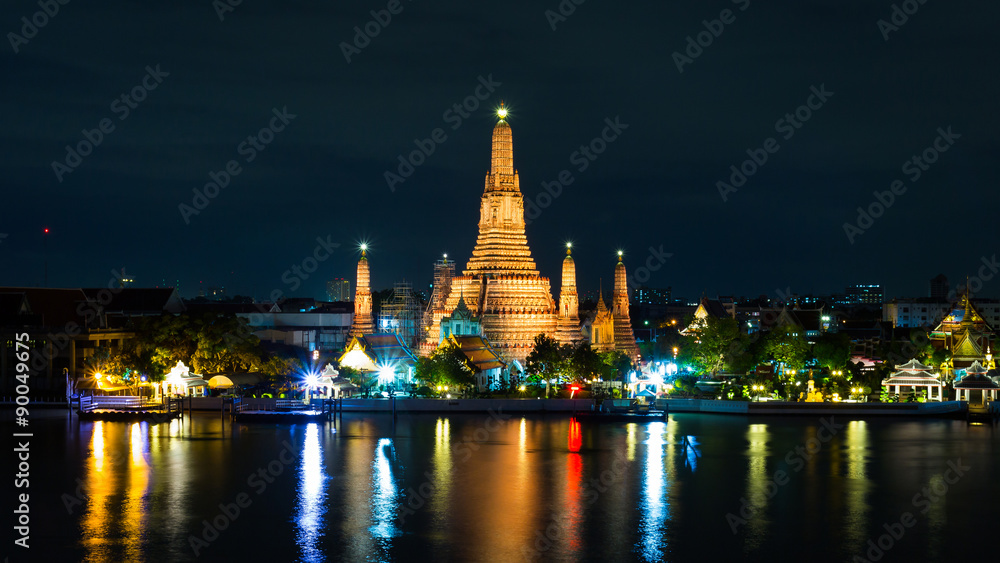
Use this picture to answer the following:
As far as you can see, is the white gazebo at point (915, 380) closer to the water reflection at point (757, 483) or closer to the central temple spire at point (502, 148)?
the water reflection at point (757, 483)

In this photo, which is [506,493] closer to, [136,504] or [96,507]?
[136,504]

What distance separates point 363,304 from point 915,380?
38.8 meters

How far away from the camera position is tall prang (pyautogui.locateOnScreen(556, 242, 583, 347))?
81.8 m

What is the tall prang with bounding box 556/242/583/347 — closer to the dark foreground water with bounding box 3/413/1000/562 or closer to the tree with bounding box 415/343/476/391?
the tree with bounding box 415/343/476/391

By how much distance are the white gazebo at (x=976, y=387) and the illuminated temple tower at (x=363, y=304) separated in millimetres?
40243

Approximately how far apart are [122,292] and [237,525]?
6575 cm

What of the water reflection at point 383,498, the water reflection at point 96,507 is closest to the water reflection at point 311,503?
the water reflection at point 383,498

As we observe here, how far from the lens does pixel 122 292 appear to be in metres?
95.9

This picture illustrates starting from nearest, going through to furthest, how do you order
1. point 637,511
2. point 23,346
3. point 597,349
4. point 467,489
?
point 637,511
point 467,489
point 23,346
point 597,349

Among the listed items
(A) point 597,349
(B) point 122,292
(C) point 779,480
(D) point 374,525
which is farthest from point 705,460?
(B) point 122,292

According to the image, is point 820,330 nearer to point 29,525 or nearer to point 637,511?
point 637,511

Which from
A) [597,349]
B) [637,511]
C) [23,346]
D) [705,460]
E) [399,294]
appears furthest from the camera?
[399,294]

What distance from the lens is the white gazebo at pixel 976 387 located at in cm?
6656

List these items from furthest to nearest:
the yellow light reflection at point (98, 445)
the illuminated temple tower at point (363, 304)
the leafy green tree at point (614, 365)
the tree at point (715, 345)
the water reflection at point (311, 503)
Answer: the illuminated temple tower at point (363, 304) → the tree at point (715, 345) → the leafy green tree at point (614, 365) → the yellow light reflection at point (98, 445) → the water reflection at point (311, 503)
